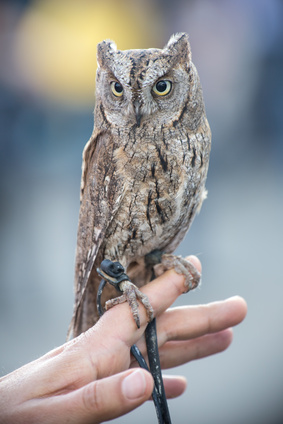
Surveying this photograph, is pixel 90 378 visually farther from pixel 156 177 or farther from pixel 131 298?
pixel 156 177

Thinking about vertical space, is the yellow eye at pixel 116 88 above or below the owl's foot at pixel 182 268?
above

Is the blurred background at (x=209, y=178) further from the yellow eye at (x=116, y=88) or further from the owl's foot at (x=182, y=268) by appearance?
the yellow eye at (x=116, y=88)

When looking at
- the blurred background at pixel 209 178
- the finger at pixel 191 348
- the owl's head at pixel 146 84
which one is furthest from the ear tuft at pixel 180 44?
the blurred background at pixel 209 178

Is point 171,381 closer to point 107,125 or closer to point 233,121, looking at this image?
point 107,125

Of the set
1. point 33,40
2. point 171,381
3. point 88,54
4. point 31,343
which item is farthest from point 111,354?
point 33,40

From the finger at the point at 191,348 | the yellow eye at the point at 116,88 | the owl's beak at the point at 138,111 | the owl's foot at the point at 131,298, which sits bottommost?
the finger at the point at 191,348

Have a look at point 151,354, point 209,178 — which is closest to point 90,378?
point 151,354

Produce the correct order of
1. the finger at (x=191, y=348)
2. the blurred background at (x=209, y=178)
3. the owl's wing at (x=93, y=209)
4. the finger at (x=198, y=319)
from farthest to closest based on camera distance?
the blurred background at (x=209, y=178)
the finger at (x=191, y=348)
the finger at (x=198, y=319)
the owl's wing at (x=93, y=209)

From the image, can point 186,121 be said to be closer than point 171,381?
Yes
